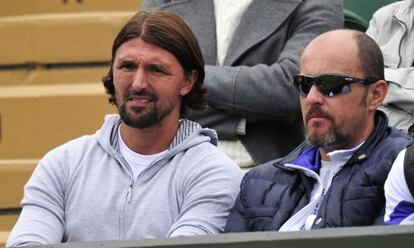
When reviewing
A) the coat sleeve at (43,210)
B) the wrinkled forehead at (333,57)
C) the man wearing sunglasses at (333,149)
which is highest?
the wrinkled forehead at (333,57)

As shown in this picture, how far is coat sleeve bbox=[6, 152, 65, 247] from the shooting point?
3.40 metres

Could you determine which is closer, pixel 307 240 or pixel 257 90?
pixel 307 240

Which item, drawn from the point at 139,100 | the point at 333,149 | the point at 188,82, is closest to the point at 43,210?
the point at 139,100

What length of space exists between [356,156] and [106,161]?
2.55 feet

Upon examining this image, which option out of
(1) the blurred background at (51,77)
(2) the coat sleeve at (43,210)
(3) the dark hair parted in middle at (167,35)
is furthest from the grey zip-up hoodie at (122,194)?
(1) the blurred background at (51,77)

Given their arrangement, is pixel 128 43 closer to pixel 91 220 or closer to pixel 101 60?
pixel 91 220

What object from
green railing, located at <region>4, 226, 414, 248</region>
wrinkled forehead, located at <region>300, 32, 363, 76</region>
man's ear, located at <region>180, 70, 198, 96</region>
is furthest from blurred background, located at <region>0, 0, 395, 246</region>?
green railing, located at <region>4, 226, 414, 248</region>

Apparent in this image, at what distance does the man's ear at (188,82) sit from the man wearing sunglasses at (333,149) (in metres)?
0.40

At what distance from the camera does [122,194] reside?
3.49m

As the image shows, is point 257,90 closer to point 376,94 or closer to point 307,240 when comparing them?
point 376,94

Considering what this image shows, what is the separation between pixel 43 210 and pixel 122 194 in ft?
0.77

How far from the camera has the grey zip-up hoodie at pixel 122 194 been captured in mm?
3436

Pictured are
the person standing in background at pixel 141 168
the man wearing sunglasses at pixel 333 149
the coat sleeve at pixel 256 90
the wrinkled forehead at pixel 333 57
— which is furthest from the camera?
the coat sleeve at pixel 256 90

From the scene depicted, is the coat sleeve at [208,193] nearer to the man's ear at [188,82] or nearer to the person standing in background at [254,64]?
the man's ear at [188,82]
